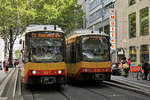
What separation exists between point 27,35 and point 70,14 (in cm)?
3509

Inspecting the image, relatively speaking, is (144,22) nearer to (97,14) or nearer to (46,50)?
(46,50)

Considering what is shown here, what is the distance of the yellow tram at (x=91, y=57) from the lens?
53.4ft

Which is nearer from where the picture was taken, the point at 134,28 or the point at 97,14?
the point at 134,28

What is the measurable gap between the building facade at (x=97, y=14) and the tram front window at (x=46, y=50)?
2881 centimetres

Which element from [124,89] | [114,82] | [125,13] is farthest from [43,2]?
[124,89]

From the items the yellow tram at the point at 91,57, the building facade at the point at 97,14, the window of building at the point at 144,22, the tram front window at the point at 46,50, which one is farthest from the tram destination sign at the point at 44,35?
the building facade at the point at 97,14

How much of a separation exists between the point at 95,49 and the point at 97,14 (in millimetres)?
36144

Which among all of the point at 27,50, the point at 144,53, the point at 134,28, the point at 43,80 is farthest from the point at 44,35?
the point at 134,28

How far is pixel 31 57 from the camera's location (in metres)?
14.2

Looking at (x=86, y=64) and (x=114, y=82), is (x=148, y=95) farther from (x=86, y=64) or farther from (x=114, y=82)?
(x=114, y=82)

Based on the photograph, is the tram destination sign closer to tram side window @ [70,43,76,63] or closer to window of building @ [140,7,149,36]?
tram side window @ [70,43,76,63]

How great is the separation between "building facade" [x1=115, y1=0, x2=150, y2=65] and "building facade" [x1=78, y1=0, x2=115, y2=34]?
17.9ft

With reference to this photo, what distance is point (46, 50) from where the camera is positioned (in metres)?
14.4

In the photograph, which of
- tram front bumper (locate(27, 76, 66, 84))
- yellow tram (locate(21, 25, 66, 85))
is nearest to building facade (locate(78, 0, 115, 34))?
yellow tram (locate(21, 25, 66, 85))
